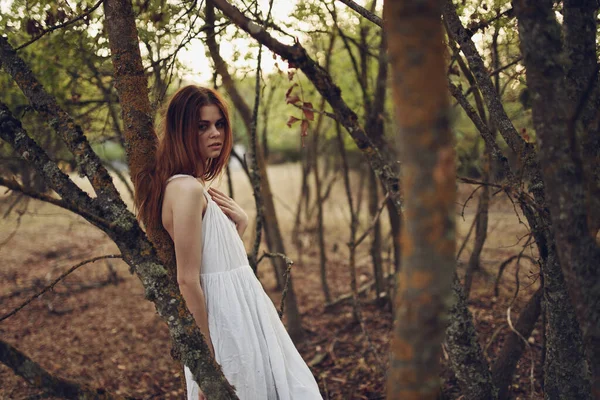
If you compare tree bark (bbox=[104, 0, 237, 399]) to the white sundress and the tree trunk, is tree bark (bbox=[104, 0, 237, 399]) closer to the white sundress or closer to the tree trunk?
the white sundress

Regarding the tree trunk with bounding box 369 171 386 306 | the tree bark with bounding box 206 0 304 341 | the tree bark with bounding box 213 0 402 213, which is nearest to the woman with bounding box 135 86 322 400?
the tree bark with bounding box 213 0 402 213

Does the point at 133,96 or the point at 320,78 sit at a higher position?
the point at 133,96

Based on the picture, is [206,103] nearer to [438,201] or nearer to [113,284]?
[438,201]

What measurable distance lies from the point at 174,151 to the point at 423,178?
57.9 inches

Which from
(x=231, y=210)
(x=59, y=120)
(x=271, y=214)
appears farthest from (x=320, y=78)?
(x=271, y=214)

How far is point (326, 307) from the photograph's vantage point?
608 centimetres

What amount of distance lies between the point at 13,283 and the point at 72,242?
232 cm

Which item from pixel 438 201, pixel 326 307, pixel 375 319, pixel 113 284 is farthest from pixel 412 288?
pixel 113 284

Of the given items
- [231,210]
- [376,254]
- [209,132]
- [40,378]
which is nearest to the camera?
[40,378]

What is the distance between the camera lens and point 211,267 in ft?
7.18

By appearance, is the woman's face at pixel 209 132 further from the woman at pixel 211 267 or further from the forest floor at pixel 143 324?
the forest floor at pixel 143 324

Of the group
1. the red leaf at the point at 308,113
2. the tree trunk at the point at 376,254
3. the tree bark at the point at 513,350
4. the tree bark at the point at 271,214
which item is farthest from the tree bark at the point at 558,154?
the tree trunk at the point at 376,254

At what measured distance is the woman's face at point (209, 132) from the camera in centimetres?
229

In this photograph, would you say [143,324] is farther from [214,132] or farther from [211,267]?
[214,132]
